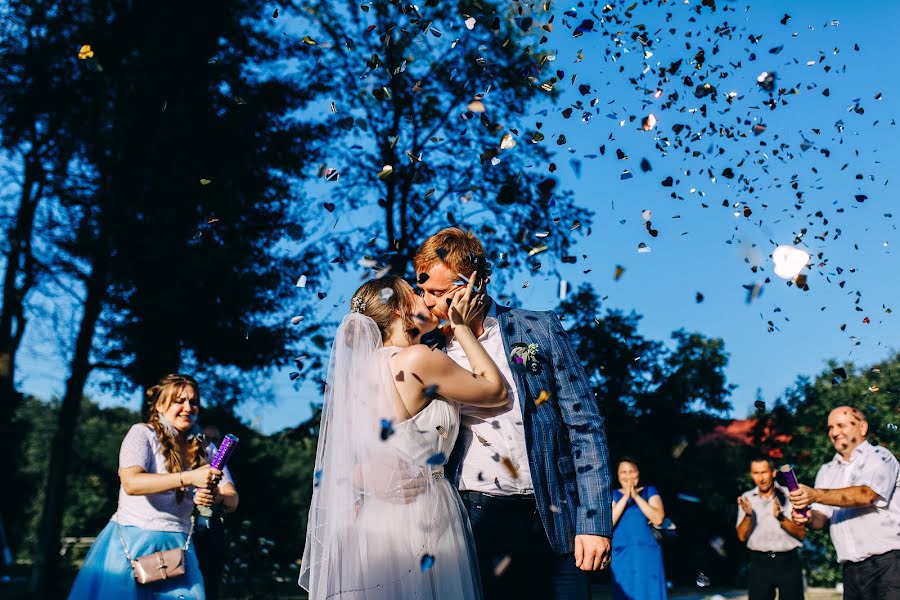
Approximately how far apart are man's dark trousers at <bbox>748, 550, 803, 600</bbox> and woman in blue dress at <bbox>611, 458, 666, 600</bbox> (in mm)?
1066

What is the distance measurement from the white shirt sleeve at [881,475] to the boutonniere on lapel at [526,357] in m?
3.94

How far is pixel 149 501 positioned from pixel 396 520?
2395 millimetres

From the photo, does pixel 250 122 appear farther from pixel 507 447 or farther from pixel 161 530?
pixel 507 447

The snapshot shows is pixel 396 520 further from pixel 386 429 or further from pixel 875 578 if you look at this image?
pixel 875 578

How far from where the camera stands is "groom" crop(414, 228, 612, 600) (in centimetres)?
347

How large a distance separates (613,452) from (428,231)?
1258cm

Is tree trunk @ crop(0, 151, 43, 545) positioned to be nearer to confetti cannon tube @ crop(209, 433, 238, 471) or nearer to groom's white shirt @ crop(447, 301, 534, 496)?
confetti cannon tube @ crop(209, 433, 238, 471)

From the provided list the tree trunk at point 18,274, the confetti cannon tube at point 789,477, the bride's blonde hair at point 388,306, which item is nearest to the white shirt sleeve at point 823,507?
the confetti cannon tube at point 789,477

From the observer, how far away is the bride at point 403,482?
3496 mm

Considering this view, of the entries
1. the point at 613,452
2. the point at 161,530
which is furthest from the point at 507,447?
the point at 613,452

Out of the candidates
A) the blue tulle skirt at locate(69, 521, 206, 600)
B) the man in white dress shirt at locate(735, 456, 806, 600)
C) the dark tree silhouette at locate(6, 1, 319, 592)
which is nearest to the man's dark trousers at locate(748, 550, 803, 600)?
the man in white dress shirt at locate(735, 456, 806, 600)

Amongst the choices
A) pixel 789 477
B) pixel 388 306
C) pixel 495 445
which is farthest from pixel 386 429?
pixel 789 477

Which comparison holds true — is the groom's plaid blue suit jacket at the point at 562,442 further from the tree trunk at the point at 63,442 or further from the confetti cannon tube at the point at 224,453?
the tree trunk at the point at 63,442

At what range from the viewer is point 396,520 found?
356 centimetres
